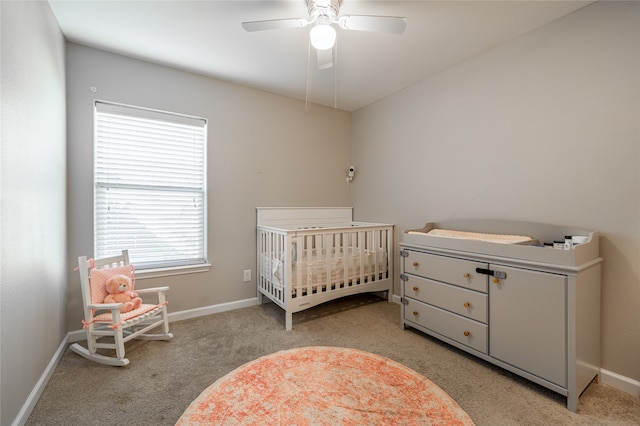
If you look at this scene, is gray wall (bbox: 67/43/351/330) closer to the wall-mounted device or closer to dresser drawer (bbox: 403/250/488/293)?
the wall-mounted device

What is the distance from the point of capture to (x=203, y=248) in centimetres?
284

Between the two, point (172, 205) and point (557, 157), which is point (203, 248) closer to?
point (172, 205)

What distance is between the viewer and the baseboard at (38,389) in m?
1.35

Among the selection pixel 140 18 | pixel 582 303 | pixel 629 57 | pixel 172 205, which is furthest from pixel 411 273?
pixel 140 18

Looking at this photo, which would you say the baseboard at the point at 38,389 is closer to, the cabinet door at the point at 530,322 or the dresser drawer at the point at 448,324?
the dresser drawer at the point at 448,324

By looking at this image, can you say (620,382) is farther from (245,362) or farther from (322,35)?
(322,35)

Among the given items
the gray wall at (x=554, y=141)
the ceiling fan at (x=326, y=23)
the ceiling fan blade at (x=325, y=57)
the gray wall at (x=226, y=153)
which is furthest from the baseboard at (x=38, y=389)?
the gray wall at (x=554, y=141)

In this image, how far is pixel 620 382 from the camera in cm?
166

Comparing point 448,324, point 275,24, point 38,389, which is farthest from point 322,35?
point 38,389

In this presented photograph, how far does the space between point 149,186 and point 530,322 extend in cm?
309

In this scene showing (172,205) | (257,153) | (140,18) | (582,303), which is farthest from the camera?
(257,153)

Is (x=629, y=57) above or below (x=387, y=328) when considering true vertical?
above

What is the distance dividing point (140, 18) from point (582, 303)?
3303 mm

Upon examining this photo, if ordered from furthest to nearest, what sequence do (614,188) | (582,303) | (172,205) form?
(172,205), (614,188), (582,303)
